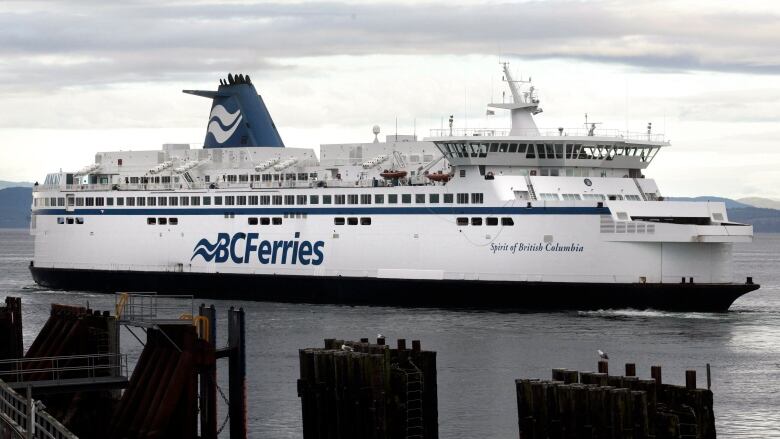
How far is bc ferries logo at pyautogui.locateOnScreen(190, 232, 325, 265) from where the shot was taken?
5197 cm

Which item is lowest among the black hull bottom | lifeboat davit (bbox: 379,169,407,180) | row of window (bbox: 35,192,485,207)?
the black hull bottom

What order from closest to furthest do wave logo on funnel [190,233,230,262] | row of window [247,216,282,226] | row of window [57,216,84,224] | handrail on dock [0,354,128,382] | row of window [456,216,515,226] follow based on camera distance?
handrail on dock [0,354,128,382]
row of window [456,216,515,226]
row of window [247,216,282,226]
wave logo on funnel [190,233,230,262]
row of window [57,216,84,224]

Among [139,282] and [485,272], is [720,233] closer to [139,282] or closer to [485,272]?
[485,272]

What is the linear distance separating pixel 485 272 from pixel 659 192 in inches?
283

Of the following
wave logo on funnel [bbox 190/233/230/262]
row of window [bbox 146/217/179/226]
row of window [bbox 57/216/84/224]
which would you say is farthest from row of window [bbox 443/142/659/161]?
row of window [bbox 57/216/84/224]

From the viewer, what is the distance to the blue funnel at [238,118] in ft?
194

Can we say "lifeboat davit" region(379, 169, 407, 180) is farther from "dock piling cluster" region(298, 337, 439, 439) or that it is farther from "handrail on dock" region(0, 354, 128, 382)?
"dock piling cluster" region(298, 337, 439, 439)

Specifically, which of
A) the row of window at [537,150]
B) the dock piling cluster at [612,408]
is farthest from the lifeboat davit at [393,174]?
the dock piling cluster at [612,408]

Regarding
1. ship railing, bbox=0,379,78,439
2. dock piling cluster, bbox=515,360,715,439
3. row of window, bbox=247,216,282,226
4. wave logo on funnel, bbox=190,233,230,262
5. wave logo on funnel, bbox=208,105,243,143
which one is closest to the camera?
ship railing, bbox=0,379,78,439

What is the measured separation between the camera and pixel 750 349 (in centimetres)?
3775

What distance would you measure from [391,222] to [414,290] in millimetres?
2587

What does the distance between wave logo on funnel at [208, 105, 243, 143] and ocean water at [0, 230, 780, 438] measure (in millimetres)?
9001

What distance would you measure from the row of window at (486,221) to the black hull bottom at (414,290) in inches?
78.2

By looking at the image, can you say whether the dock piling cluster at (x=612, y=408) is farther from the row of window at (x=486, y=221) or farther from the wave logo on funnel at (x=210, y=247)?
the wave logo on funnel at (x=210, y=247)
